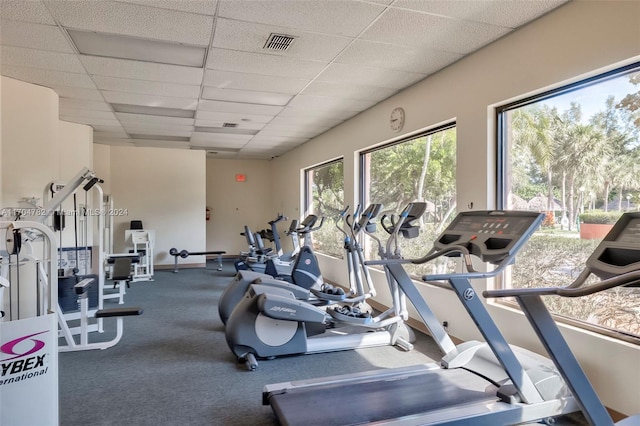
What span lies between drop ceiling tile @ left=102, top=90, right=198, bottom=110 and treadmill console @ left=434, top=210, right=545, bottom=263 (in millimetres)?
3739

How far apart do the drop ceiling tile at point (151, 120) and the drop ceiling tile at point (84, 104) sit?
33cm

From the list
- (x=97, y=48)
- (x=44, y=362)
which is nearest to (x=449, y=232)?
(x=44, y=362)

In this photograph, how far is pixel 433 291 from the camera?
3949mm

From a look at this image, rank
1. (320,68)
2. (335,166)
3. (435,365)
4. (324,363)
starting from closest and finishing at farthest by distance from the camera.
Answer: (435,365) < (324,363) < (320,68) < (335,166)

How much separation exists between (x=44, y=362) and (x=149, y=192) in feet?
22.3

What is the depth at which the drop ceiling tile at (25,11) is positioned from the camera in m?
2.62

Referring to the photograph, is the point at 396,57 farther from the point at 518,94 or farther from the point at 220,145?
the point at 220,145

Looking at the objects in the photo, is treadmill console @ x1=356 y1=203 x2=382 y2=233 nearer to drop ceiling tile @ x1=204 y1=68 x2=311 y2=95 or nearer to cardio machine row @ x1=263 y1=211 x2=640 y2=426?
cardio machine row @ x1=263 y1=211 x2=640 y2=426

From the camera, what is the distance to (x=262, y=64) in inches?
145

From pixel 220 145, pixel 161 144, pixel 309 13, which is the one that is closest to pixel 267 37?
pixel 309 13

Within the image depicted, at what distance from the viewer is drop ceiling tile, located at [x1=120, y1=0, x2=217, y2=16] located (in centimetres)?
259

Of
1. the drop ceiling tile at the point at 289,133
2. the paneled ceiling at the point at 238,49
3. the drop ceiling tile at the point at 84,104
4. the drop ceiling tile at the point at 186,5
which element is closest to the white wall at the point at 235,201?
the drop ceiling tile at the point at 289,133

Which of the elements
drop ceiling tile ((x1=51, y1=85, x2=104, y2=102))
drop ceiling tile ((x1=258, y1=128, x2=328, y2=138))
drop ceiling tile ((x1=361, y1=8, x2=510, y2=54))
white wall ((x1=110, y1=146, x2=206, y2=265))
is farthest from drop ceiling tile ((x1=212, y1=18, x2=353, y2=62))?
white wall ((x1=110, y1=146, x2=206, y2=265))

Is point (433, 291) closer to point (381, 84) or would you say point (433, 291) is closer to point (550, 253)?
point (550, 253)
